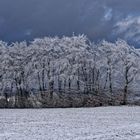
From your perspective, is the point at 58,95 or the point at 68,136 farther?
the point at 58,95

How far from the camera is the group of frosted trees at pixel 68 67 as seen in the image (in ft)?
204

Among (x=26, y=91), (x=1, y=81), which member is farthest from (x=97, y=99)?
(x=1, y=81)

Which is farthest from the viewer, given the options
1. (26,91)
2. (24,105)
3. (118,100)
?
(26,91)

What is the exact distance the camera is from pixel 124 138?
63.5 ft

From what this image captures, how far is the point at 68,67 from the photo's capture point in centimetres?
6462

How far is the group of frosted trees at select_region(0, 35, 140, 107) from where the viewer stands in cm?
6212

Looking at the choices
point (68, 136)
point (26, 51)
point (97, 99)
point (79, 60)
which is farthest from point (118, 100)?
point (68, 136)

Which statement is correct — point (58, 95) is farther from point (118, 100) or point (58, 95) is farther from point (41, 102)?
point (118, 100)

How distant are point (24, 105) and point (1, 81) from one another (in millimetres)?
12438

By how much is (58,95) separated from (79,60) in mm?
12035

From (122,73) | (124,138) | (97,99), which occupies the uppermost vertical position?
(122,73)

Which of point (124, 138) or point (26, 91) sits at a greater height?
point (26, 91)

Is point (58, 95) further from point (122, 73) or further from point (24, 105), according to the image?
point (122, 73)

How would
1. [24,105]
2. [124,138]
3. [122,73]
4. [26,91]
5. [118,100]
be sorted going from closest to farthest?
1. [124,138]
2. [24,105]
3. [118,100]
4. [26,91]
5. [122,73]
